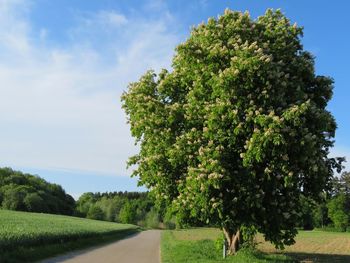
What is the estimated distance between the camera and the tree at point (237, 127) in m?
20.4

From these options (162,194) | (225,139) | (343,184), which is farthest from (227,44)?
(343,184)

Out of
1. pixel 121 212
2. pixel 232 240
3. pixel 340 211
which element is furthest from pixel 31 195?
pixel 232 240

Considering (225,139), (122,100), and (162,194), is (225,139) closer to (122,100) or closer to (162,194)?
(162,194)

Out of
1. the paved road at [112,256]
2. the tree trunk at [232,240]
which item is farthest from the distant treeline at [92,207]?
the tree trunk at [232,240]

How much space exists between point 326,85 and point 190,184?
9.48 meters

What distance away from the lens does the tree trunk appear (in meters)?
26.3

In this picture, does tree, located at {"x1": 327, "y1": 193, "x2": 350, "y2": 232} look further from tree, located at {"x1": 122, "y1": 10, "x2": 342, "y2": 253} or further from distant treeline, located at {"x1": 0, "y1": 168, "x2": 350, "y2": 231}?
tree, located at {"x1": 122, "y1": 10, "x2": 342, "y2": 253}

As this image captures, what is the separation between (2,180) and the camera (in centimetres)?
13162

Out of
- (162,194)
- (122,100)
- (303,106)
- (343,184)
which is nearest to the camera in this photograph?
(303,106)

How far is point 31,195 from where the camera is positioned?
385 feet

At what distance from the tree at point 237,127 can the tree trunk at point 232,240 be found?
2.21m

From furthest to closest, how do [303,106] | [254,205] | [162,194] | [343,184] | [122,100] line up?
[343,184], [122,100], [162,194], [254,205], [303,106]

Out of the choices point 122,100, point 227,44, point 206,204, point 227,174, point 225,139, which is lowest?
point 206,204

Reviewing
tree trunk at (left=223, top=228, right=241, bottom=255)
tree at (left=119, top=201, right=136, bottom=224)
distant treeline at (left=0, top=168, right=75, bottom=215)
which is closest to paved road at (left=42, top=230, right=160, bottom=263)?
tree trunk at (left=223, top=228, right=241, bottom=255)
